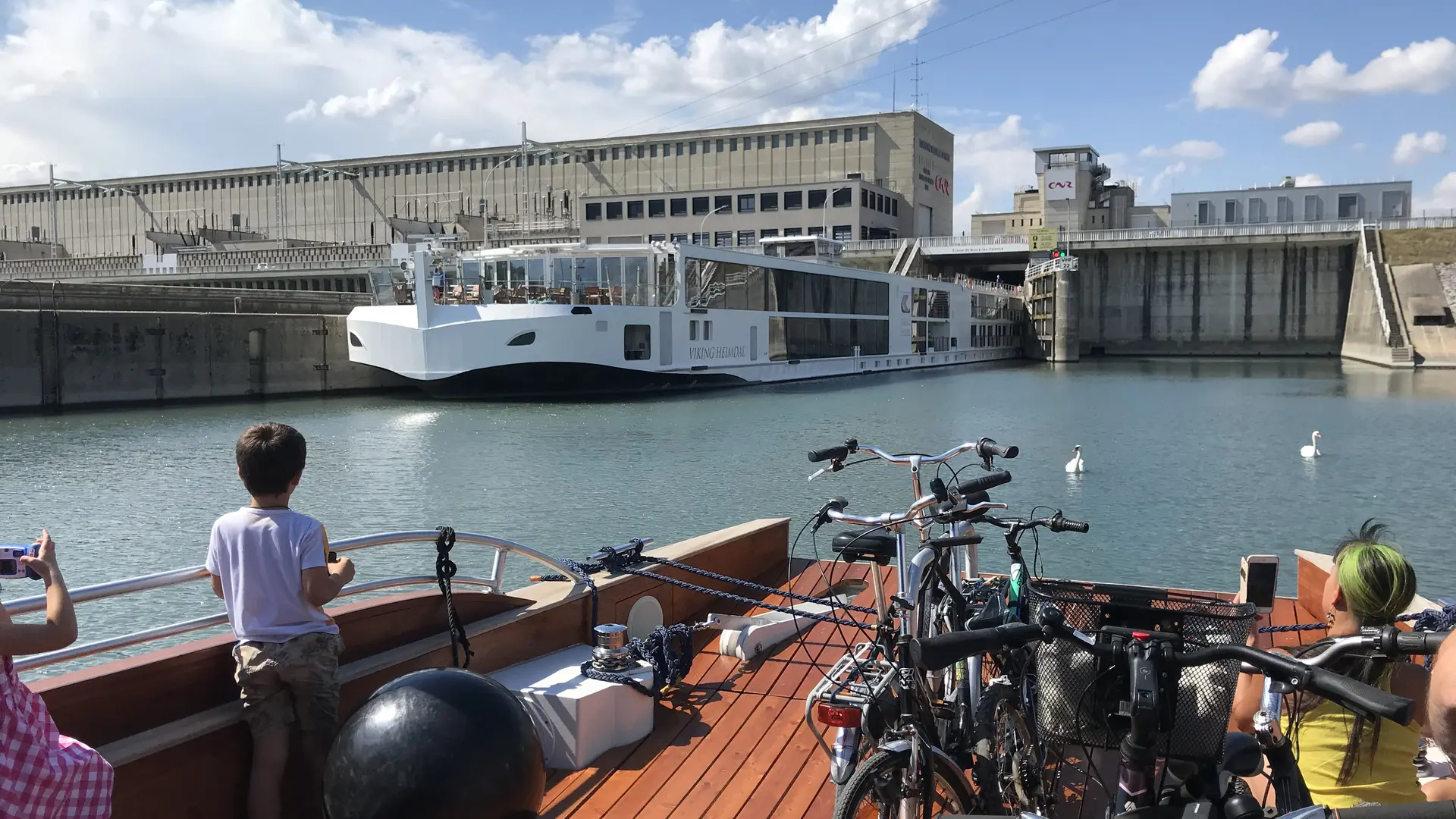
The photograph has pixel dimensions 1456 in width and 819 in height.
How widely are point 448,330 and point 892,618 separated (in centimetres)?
2925

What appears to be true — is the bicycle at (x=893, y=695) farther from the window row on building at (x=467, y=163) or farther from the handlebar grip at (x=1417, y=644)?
the window row on building at (x=467, y=163)

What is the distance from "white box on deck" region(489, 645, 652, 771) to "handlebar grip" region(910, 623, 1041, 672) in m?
2.50

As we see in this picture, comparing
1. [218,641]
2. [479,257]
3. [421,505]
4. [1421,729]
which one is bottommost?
[421,505]

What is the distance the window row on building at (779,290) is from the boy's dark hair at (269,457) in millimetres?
32380

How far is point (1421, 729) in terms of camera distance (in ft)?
11.0

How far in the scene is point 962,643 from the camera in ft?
6.94

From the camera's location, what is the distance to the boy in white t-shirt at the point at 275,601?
130 inches

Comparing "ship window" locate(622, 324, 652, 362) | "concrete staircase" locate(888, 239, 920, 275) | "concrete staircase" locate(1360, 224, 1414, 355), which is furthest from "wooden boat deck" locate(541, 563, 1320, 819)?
"concrete staircase" locate(888, 239, 920, 275)

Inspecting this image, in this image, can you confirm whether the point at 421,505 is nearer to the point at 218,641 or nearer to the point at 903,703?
the point at 218,641

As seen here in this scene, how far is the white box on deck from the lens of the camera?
4301 millimetres

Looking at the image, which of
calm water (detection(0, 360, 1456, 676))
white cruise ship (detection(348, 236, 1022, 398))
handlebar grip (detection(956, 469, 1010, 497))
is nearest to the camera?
handlebar grip (detection(956, 469, 1010, 497))

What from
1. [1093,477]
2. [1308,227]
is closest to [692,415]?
[1093,477]

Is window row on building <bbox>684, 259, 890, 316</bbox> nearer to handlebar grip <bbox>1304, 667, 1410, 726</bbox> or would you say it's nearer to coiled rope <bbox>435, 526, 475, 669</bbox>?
coiled rope <bbox>435, 526, 475, 669</bbox>

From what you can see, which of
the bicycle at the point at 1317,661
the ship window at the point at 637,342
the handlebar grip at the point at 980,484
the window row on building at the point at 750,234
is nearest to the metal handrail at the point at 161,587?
the handlebar grip at the point at 980,484
